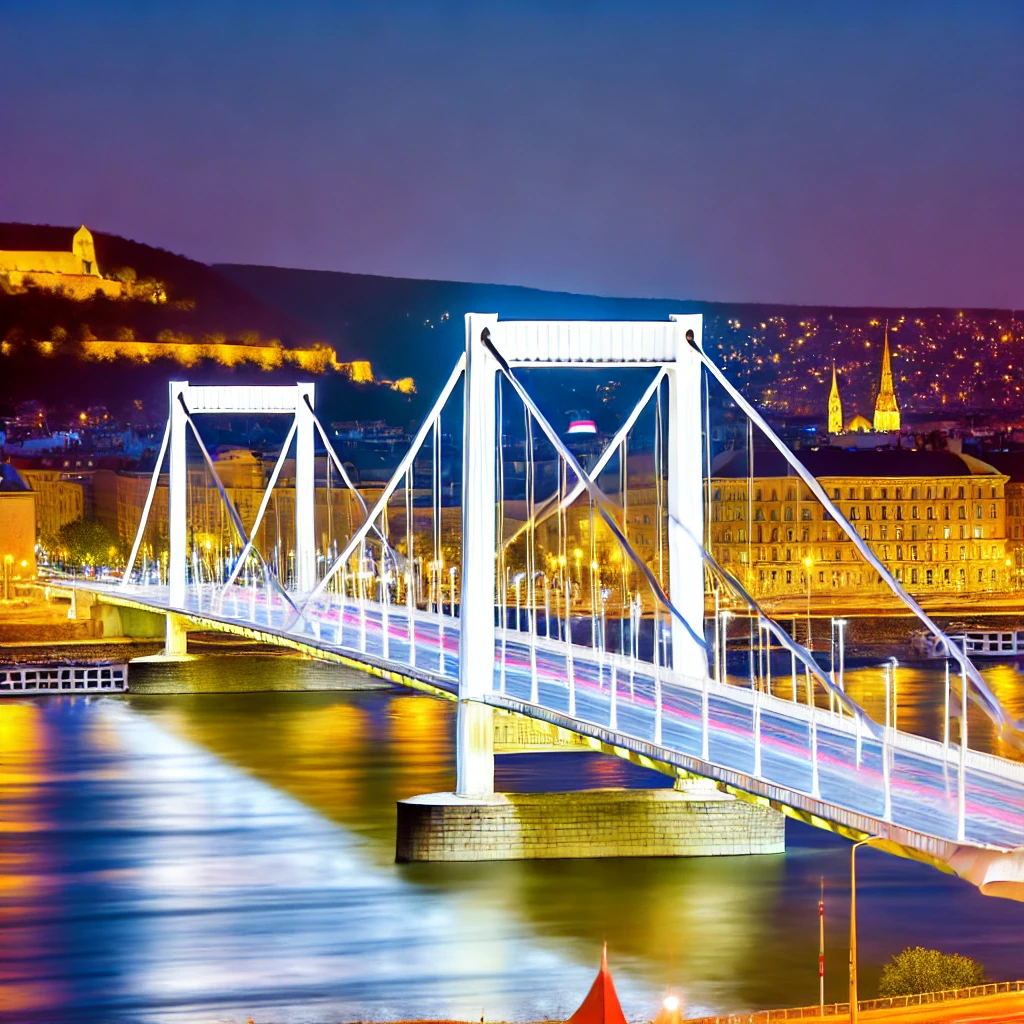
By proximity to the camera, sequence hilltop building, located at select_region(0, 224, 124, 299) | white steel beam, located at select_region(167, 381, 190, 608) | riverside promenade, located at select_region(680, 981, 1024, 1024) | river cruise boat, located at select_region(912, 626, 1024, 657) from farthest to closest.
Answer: hilltop building, located at select_region(0, 224, 124, 299), river cruise boat, located at select_region(912, 626, 1024, 657), white steel beam, located at select_region(167, 381, 190, 608), riverside promenade, located at select_region(680, 981, 1024, 1024)

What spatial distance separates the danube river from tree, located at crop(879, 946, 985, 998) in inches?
8.3

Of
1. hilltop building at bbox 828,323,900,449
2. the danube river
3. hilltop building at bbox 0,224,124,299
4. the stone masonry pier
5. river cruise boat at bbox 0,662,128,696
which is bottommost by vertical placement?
the danube river

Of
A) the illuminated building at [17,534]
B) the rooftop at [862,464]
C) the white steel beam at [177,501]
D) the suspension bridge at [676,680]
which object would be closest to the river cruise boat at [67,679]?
the white steel beam at [177,501]

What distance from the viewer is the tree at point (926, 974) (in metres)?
17.7

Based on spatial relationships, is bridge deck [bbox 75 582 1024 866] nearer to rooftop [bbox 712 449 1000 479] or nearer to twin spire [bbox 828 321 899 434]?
rooftop [bbox 712 449 1000 479]

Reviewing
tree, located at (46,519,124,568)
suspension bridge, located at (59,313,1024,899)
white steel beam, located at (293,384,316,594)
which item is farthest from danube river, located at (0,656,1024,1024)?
tree, located at (46,519,124,568)

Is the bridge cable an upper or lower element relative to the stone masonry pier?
upper

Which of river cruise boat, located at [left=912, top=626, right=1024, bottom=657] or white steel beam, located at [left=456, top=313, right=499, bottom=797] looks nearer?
white steel beam, located at [left=456, top=313, right=499, bottom=797]

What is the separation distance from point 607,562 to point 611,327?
41.8 m

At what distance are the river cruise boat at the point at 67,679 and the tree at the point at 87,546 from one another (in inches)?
892

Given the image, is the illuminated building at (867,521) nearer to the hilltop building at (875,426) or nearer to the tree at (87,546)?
the hilltop building at (875,426)

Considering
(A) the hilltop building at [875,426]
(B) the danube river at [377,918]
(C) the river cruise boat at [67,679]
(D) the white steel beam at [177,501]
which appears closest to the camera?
(B) the danube river at [377,918]

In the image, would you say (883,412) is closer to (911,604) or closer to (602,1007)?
(911,604)

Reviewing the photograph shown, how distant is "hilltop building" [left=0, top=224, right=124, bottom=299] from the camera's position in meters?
118
